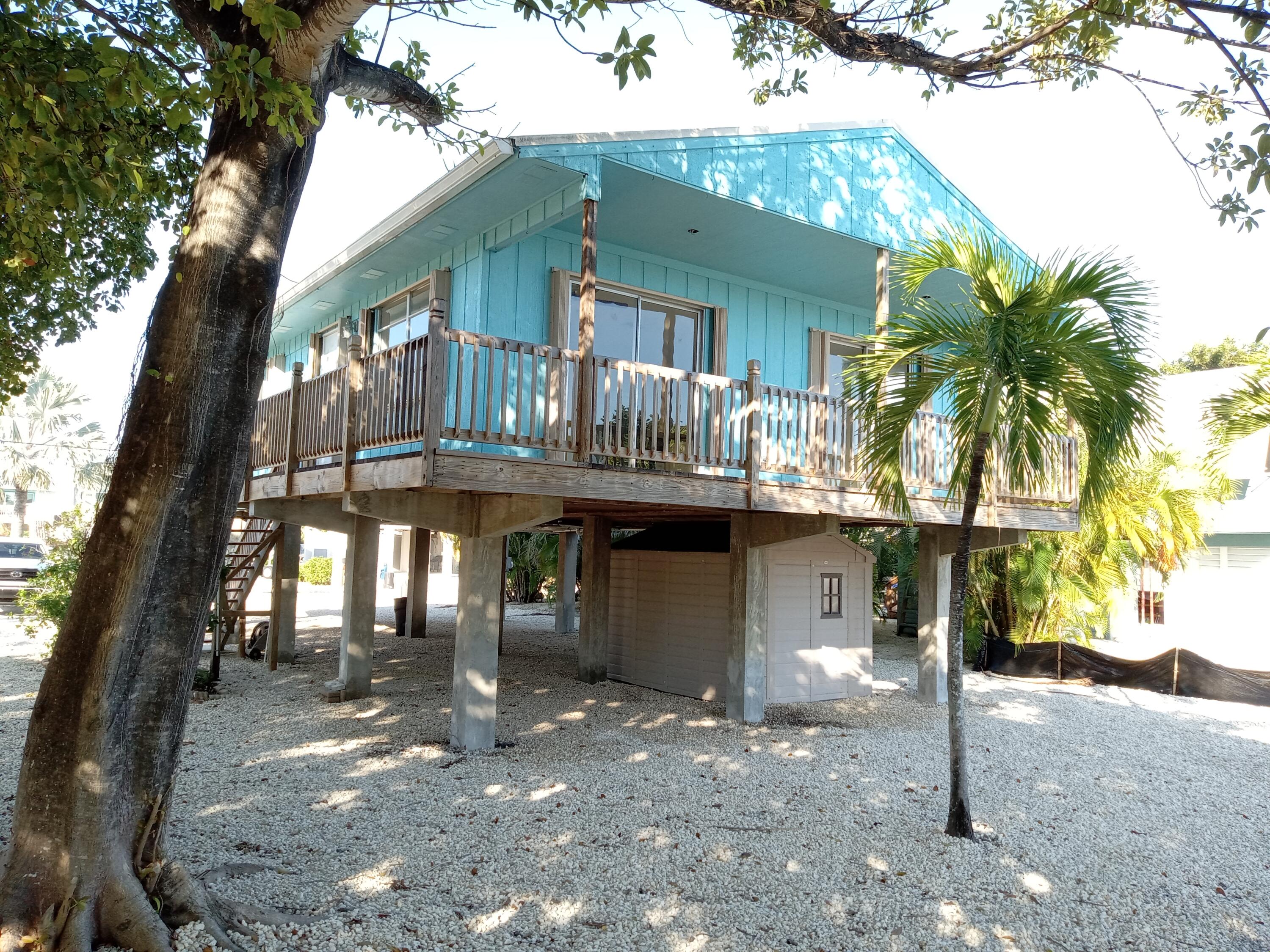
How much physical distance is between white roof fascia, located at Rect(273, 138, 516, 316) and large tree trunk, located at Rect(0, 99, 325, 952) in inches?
88.9

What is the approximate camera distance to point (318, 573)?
3381 cm

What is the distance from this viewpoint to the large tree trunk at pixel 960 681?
616 cm

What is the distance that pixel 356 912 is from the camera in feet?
15.2

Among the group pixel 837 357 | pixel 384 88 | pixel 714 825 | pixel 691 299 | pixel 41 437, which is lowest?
pixel 714 825

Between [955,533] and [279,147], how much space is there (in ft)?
32.7

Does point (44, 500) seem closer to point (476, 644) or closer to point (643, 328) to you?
point (643, 328)

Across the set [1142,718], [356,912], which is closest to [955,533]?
[1142,718]

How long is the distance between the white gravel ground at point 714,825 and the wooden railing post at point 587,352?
→ 2942 millimetres

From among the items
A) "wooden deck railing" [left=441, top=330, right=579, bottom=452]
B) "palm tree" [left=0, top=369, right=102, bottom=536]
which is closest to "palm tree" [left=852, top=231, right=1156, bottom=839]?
"wooden deck railing" [left=441, top=330, right=579, bottom=452]

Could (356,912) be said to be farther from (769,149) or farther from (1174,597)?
(1174,597)

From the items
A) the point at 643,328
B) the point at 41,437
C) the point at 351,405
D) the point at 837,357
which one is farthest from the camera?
the point at 41,437

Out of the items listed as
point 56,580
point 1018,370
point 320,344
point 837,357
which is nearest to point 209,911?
point 1018,370

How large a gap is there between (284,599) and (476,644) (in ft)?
22.0

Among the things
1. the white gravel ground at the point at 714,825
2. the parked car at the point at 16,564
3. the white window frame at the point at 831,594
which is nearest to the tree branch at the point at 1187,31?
the white gravel ground at the point at 714,825
